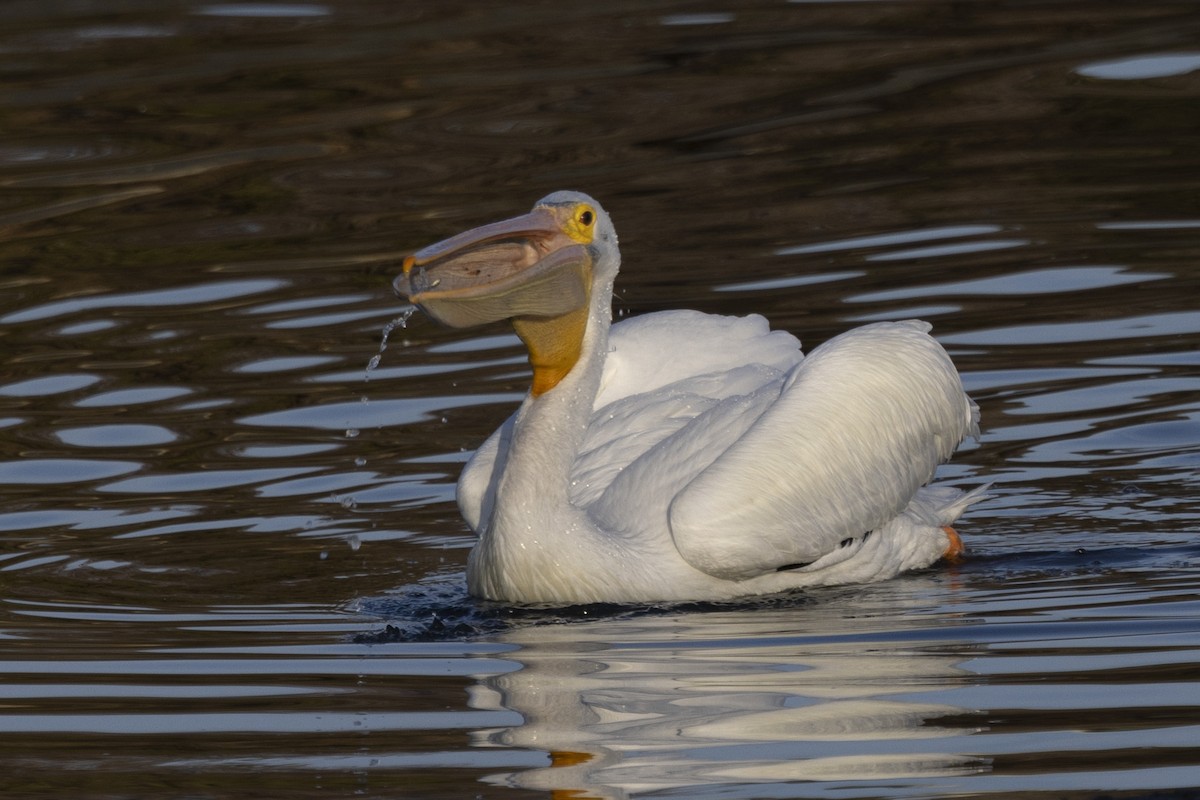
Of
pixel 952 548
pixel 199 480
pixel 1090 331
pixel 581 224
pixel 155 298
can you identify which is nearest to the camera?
pixel 581 224

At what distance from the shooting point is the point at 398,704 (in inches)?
179

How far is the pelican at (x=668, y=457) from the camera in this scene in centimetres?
535

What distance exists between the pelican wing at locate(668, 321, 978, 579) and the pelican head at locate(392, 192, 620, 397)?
50 cm

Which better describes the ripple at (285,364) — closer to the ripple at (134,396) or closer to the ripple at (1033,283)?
the ripple at (134,396)

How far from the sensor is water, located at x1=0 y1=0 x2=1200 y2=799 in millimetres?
4238

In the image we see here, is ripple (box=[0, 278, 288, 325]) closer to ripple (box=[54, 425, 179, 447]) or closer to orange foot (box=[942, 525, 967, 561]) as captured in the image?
ripple (box=[54, 425, 179, 447])

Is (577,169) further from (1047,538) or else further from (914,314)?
(1047,538)

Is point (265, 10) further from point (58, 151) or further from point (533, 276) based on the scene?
point (533, 276)

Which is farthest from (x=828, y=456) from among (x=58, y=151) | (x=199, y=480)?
(x=58, y=151)

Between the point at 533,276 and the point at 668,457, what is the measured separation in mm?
657

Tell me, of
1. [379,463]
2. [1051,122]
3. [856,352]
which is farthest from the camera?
[1051,122]

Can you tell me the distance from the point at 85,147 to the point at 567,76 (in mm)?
2681

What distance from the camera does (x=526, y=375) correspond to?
8.08 meters

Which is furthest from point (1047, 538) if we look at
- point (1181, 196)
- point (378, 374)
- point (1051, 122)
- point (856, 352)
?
point (1051, 122)
